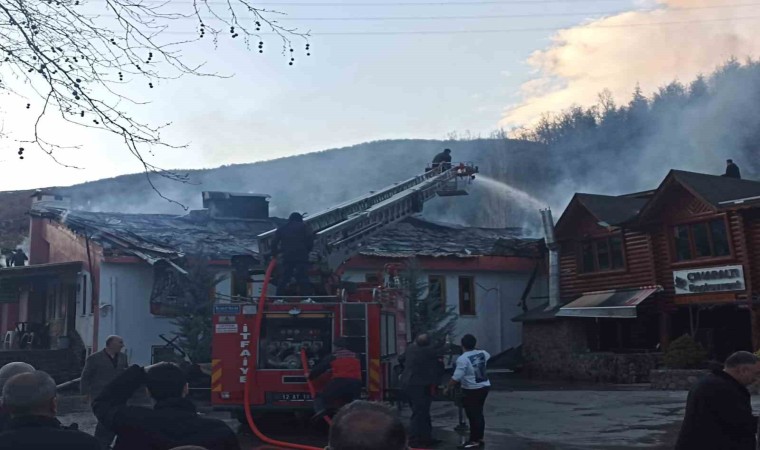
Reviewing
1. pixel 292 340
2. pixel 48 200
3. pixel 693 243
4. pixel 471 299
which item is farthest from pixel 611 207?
pixel 48 200

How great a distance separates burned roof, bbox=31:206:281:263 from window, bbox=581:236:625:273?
443 inches

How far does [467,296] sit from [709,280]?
9138 millimetres

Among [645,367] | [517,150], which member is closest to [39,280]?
[645,367]

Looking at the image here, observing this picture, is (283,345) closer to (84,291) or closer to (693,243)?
(84,291)

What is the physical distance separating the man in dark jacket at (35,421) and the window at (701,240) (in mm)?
21880

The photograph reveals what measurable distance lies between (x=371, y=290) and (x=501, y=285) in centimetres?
1699

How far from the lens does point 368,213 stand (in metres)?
17.0

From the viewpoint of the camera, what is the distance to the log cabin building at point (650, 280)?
22359mm

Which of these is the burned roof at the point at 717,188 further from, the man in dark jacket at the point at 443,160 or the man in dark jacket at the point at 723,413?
the man in dark jacket at the point at 723,413

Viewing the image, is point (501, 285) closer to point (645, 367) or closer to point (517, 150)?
point (645, 367)

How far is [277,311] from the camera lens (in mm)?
12305

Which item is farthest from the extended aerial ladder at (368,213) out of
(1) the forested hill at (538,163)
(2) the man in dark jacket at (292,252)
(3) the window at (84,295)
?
(1) the forested hill at (538,163)

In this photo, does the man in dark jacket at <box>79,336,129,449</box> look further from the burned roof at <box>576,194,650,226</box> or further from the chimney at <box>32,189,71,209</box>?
the chimney at <box>32,189,71,209</box>

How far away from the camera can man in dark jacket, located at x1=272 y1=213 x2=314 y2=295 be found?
13.2 meters
